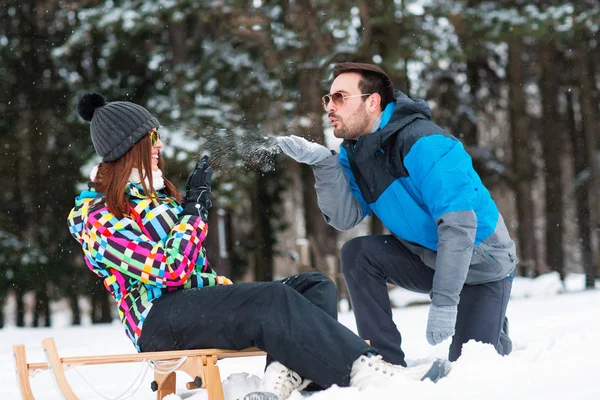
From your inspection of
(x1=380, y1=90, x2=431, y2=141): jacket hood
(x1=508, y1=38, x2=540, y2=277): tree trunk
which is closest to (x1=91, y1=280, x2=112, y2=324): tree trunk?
(x1=508, y1=38, x2=540, y2=277): tree trunk

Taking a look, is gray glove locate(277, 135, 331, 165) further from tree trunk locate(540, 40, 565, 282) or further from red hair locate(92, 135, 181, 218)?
tree trunk locate(540, 40, 565, 282)

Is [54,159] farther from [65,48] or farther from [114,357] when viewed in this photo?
[114,357]

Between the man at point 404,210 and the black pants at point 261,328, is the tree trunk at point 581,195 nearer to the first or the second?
the man at point 404,210

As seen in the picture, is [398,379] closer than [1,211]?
Yes

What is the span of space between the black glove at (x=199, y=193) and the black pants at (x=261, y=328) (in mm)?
294

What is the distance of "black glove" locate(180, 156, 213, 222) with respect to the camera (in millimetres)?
2664

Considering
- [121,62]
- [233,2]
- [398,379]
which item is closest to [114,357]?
[398,379]

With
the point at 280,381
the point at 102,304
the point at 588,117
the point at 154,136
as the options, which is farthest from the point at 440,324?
the point at 588,117

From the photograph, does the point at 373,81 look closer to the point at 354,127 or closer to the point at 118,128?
the point at 354,127

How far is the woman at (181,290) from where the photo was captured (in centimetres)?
249

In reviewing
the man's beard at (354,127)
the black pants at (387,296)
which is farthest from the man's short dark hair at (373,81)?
the black pants at (387,296)

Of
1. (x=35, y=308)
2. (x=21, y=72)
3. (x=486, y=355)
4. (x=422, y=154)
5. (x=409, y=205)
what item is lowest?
(x=35, y=308)

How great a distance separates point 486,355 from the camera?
8.87ft

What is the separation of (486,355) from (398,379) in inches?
16.7
